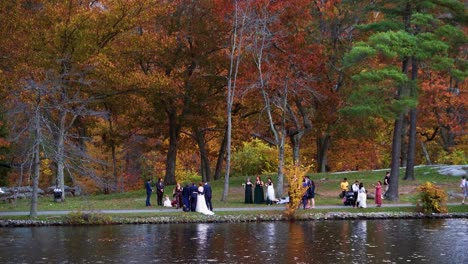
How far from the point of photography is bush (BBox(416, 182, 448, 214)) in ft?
114

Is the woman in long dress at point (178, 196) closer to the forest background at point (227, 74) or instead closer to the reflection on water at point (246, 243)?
the forest background at point (227, 74)

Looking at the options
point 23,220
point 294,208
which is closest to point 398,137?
point 294,208

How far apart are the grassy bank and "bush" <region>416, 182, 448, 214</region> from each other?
91 cm

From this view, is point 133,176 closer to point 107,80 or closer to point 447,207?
point 107,80

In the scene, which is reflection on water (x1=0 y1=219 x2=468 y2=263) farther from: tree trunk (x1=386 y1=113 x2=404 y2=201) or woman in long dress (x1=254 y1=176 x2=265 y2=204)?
woman in long dress (x1=254 y1=176 x2=265 y2=204)

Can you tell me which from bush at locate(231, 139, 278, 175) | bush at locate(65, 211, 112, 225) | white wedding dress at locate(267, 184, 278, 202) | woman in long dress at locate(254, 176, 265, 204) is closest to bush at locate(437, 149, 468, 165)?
bush at locate(231, 139, 278, 175)

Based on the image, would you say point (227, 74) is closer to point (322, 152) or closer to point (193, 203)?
point (322, 152)

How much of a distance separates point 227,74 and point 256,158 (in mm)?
12848

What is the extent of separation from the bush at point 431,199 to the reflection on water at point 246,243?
2.29 meters

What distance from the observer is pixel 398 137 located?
39.9 m

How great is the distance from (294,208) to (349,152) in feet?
87.1

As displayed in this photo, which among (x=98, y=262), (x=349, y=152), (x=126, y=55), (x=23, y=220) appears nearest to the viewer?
(x=98, y=262)

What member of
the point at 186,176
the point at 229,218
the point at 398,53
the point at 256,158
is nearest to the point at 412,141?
the point at 398,53

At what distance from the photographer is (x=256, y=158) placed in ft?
192
